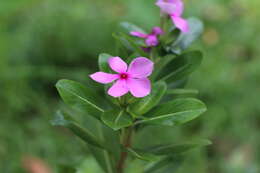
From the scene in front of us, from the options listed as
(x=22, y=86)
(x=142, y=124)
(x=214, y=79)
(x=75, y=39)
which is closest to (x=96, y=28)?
(x=75, y=39)

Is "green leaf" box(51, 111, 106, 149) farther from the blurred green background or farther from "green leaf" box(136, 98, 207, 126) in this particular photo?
the blurred green background

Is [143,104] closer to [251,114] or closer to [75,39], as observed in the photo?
[251,114]

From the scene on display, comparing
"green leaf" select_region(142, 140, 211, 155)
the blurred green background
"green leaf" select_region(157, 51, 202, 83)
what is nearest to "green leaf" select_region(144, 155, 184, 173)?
"green leaf" select_region(142, 140, 211, 155)

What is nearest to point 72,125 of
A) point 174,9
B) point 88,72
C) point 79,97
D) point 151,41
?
point 79,97

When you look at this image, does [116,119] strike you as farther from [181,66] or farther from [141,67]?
[181,66]

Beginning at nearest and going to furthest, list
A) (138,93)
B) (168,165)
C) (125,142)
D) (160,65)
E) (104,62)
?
(138,93) → (104,62) → (125,142) → (160,65) → (168,165)

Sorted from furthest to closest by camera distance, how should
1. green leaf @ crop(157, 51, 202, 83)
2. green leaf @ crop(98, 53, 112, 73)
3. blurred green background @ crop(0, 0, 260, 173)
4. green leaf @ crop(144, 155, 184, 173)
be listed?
1. blurred green background @ crop(0, 0, 260, 173)
2. green leaf @ crop(144, 155, 184, 173)
3. green leaf @ crop(157, 51, 202, 83)
4. green leaf @ crop(98, 53, 112, 73)

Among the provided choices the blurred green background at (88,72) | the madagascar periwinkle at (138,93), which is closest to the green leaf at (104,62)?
the madagascar periwinkle at (138,93)
